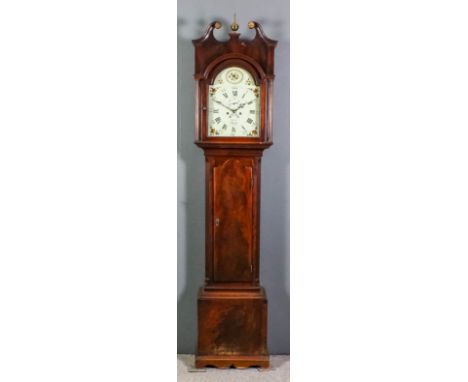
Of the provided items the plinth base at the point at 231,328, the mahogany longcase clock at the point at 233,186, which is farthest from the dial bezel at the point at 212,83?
the plinth base at the point at 231,328

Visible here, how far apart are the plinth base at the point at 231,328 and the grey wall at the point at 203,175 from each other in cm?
24

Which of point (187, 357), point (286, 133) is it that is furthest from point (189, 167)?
point (187, 357)

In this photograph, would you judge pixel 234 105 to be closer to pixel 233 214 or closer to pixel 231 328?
pixel 233 214

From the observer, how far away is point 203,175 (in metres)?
2.21

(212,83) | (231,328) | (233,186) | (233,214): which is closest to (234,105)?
(212,83)

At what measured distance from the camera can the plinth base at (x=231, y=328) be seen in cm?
199

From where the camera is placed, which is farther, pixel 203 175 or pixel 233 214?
pixel 203 175

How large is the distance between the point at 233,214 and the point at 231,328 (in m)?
0.45

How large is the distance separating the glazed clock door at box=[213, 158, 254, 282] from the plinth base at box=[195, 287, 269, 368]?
117 mm

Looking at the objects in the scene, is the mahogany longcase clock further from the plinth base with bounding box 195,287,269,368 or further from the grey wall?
the grey wall

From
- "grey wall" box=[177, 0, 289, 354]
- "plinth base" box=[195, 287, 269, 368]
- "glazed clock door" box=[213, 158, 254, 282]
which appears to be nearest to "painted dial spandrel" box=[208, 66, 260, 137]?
"glazed clock door" box=[213, 158, 254, 282]

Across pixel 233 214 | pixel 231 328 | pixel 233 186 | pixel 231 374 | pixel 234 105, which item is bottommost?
pixel 231 374

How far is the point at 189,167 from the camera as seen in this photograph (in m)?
2.20

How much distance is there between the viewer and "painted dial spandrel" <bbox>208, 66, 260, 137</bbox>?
1.94 metres
